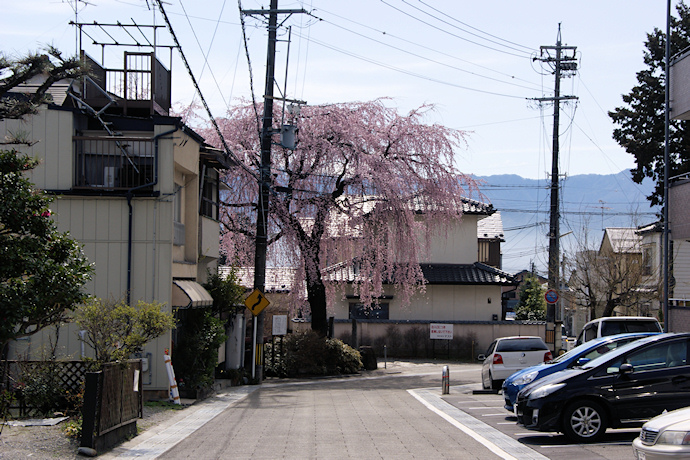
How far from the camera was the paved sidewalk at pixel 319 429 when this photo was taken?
1071 centimetres

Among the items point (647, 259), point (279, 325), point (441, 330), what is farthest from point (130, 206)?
point (647, 259)

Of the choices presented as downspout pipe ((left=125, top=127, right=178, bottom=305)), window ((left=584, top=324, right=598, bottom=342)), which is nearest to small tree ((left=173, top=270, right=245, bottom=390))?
downspout pipe ((left=125, top=127, right=178, bottom=305))

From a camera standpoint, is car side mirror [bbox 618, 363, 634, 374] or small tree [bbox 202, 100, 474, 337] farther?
small tree [bbox 202, 100, 474, 337]

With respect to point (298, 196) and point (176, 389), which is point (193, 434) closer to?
point (176, 389)

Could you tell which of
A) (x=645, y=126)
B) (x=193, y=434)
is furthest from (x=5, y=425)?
(x=645, y=126)

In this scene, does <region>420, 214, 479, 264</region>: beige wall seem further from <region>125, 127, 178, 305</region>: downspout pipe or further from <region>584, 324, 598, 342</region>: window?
<region>125, 127, 178, 305</region>: downspout pipe

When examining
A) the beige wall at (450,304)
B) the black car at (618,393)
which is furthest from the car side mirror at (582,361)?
the beige wall at (450,304)

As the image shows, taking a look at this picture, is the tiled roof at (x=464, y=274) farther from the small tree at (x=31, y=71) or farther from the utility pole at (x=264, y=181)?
the small tree at (x=31, y=71)

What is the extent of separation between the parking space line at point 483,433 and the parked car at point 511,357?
234 centimetres

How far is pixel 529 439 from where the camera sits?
12047 mm

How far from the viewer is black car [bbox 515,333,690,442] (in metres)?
11.5

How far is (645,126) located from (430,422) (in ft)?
72.2

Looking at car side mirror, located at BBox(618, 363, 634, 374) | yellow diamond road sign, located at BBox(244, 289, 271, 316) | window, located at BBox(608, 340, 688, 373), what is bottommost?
car side mirror, located at BBox(618, 363, 634, 374)

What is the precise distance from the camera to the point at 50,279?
9898 millimetres
